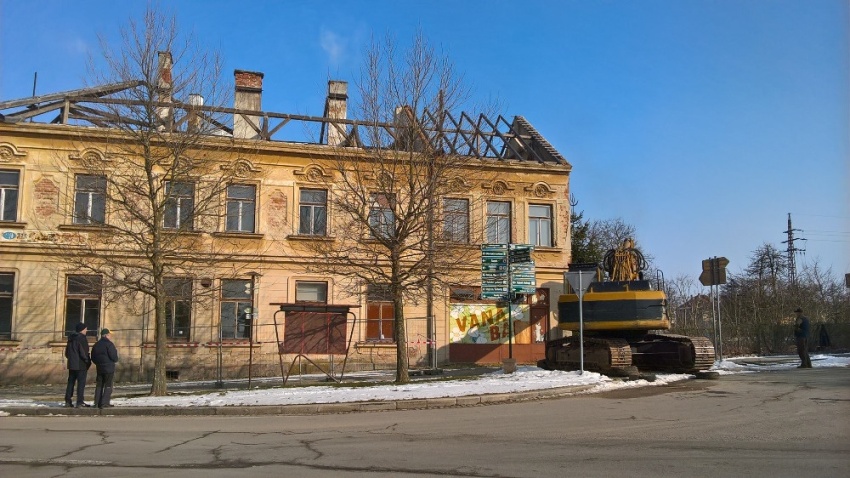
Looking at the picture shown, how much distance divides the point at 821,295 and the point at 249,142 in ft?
116

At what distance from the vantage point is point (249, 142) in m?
24.3

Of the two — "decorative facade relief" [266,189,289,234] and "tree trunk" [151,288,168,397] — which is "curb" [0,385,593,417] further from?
"decorative facade relief" [266,189,289,234]

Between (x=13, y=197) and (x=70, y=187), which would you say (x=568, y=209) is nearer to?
(x=70, y=187)

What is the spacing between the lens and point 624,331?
20344 mm

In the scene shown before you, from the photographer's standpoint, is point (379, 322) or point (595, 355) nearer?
point (595, 355)

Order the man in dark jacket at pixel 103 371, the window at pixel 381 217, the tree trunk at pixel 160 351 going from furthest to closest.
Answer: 1. the window at pixel 381 217
2. the tree trunk at pixel 160 351
3. the man in dark jacket at pixel 103 371

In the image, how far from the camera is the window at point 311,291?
83.1ft

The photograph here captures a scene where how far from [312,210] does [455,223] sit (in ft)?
27.4

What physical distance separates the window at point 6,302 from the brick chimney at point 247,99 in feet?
30.4

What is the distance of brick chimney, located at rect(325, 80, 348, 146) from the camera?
91.0 feet

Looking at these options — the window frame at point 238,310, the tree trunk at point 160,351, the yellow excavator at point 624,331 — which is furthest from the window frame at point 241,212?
the yellow excavator at point 624,331

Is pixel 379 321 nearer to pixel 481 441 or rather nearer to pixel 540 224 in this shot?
pixel 540 224

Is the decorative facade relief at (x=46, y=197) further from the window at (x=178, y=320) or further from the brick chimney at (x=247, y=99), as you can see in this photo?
the brick chimney at (x=247, y=99)

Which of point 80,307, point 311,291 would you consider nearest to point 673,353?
point 311,291
